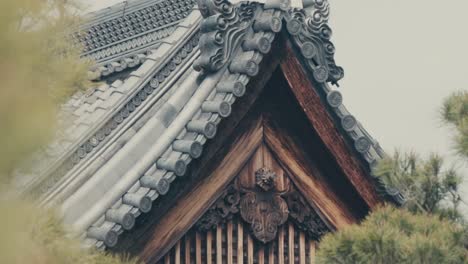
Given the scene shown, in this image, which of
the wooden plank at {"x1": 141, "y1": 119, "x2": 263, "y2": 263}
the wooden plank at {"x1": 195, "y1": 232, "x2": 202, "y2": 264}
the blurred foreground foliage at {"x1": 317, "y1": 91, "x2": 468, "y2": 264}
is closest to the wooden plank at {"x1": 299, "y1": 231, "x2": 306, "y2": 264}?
the wooden plank at {"x1": 141, "y1": 119, "x2": 263, "y2": 263}

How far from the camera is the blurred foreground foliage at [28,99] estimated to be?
4.99 meters

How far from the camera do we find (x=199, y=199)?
375 inches

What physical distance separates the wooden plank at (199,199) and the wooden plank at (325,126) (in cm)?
38

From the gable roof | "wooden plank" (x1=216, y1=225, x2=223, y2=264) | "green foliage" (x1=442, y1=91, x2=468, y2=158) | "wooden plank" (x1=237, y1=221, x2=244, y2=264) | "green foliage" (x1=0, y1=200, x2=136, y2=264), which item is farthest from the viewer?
"wooden plank" (x1=237, y1=221, x2=244, y2=264)

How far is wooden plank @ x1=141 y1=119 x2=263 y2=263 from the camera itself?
9.28 meters

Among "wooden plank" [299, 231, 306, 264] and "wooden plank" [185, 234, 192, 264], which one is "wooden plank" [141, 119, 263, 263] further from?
"wooden plank" [299, 231, 306, 264]

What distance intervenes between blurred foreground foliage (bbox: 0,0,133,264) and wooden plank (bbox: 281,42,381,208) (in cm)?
442

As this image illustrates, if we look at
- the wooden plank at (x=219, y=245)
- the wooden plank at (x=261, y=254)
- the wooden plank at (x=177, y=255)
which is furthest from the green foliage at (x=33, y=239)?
the wooden plank at (x=261, y=254)

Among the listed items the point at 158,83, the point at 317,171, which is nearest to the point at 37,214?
the point at 317,171

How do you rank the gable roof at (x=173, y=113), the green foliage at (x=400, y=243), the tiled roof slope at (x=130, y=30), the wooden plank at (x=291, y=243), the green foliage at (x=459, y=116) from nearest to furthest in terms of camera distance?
1. the green foliage at (x=400, y=243)
2. the green foliage at (x=459, y=116)
3. the gable roof at (x=173, y=113)
4. the wooden plank at (x=291, y=243)
5. the tiled roof slope at (x=130, y=30)

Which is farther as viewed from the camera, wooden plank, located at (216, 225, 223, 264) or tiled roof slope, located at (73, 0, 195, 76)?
tiled roof slope, located at (73, 0, 195, 76)

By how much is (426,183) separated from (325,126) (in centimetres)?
235

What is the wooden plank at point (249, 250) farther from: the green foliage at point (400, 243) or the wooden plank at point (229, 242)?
the green foliage at point (400, 243)

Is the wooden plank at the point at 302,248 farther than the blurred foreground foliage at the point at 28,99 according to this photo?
Yes
